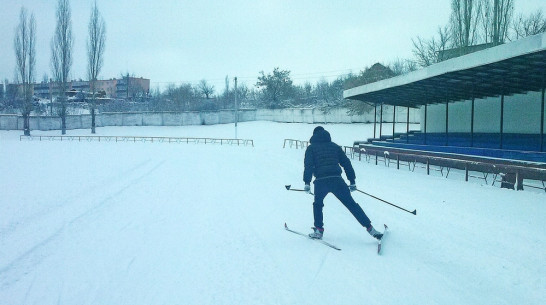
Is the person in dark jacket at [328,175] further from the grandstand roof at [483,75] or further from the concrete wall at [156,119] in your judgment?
the concrete wall at [156,119]

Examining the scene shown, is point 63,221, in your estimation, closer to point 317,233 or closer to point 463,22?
point 317,233

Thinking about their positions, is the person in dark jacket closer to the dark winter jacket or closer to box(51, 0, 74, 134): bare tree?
the dark winter jacket

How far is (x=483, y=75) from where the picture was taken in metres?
16.4

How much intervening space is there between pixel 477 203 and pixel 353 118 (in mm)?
41763

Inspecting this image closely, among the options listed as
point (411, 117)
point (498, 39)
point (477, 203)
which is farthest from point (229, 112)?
point (477, 203)

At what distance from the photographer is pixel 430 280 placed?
452 centimetres

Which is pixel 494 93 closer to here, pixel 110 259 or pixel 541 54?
pixel 541 54

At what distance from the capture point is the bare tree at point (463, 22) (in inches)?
1213

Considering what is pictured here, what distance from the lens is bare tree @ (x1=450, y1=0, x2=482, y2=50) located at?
30812 mm

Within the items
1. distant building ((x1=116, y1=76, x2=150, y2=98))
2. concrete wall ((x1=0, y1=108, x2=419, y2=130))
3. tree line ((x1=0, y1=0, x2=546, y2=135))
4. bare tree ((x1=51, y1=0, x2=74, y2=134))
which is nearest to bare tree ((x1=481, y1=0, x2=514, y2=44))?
tree line ((x1=0, y1=0, x2=546, y2=135))

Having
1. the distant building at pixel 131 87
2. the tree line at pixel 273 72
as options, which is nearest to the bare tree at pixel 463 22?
the tree line at pixel 273 72

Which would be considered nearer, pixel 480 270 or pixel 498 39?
pixel 480 270

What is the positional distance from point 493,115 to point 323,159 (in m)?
19.8

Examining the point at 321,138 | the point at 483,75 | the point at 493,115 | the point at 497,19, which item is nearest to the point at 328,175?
the point at 321,138
